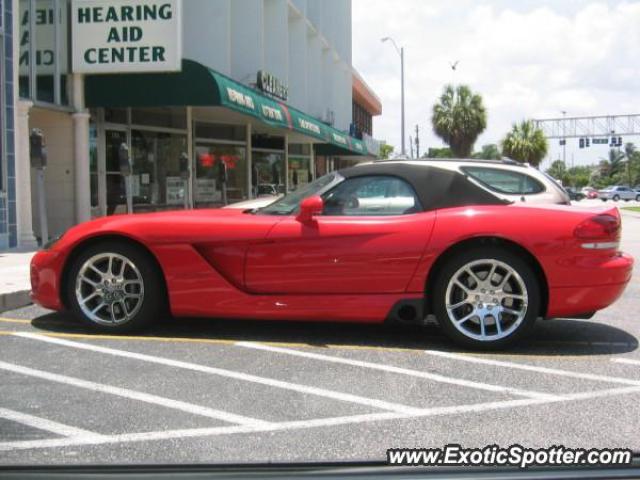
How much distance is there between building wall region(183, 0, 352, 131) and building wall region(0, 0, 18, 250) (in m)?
6.95

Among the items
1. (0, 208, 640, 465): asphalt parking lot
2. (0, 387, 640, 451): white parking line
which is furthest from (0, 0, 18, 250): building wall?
(0, 387, 640, 451): white parking line

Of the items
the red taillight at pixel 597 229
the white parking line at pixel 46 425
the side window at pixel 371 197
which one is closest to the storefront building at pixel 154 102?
the side window at pixel 371 197

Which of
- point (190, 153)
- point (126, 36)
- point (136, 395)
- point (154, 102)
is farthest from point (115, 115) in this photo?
point (136, 395)

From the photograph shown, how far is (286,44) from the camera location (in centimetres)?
2408

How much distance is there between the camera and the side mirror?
4852 mm

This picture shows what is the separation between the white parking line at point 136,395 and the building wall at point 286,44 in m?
14.7

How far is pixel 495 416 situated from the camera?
3.56 m

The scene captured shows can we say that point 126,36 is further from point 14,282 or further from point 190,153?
point 14,282

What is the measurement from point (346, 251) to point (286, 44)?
2042 centimetres

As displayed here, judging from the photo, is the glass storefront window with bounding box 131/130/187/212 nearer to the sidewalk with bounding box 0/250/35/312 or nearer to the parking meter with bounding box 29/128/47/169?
the parking meter with bounding box 29/128/47/169

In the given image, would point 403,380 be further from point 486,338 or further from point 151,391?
point 151,391

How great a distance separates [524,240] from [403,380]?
1.34 meters

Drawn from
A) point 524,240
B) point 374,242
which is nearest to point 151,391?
point 374,242

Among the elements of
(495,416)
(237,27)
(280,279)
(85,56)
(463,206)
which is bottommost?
(495,416)
